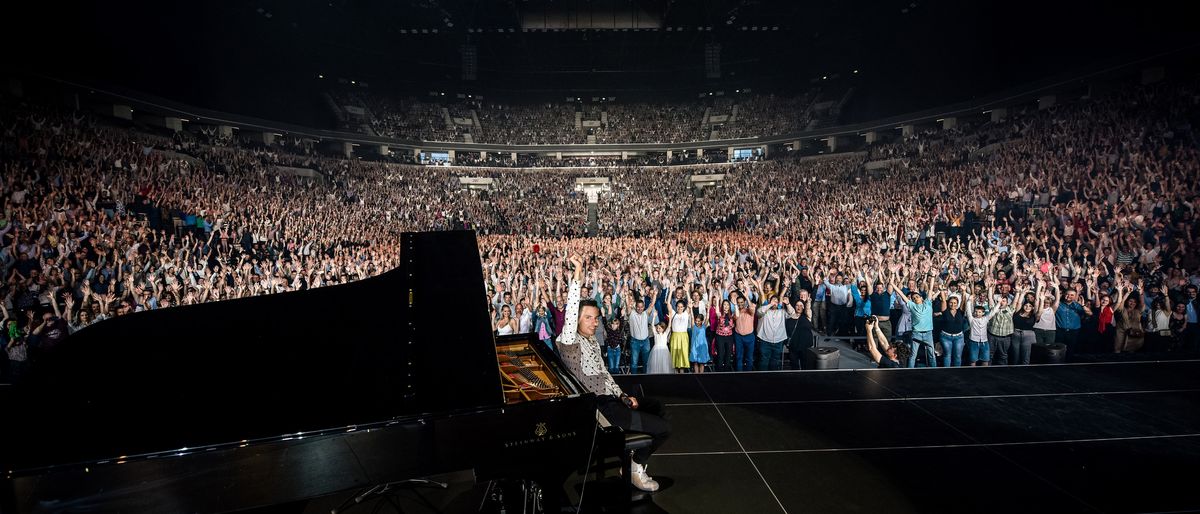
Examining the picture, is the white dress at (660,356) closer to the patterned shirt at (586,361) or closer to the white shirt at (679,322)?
the white shirt at (679,322)

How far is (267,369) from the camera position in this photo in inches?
104

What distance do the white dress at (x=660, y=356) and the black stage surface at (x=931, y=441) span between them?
0.45m

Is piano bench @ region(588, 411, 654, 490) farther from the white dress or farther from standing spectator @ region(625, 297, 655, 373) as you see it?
standing spectator @ region(625, 297, 655, 373)

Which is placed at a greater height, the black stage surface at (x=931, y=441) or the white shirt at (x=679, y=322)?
the white shirt at (x=679, y=322)

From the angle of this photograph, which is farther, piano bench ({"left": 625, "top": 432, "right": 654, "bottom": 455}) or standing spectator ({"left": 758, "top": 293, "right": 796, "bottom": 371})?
standing spectator ({"left": 758, "top": 293, "right": 796, "bottom": 371})

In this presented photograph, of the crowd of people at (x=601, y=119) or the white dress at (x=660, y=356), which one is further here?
the crowd of people at (x=601, y=119)

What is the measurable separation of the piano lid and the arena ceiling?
15804 millimetres

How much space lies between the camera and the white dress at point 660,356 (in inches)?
246

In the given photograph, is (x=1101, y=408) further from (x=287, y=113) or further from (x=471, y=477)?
(x=287, y=113)

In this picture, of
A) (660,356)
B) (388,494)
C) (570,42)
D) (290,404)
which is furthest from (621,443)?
(570,42)

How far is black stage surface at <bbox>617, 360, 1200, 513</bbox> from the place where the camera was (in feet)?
10.7

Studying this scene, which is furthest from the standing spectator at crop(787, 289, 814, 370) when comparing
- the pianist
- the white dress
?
the pianist

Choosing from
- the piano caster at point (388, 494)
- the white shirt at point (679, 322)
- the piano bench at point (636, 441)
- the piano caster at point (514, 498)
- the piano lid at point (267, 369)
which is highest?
the piano lid at point (267, 369)

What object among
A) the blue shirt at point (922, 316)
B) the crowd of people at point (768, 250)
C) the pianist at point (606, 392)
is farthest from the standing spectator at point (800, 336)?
the pianist at point (606, 392)
